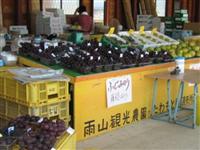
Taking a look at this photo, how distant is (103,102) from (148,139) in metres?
0.62

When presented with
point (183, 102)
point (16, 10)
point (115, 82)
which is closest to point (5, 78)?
point (115, 82)

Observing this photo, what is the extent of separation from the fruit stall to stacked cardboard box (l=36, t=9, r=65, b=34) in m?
3.30

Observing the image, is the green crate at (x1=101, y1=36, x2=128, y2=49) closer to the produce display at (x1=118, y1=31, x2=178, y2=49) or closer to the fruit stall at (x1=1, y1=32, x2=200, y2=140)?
the fruit stall at (x1=1, y1=32, x2=200, y2=140)

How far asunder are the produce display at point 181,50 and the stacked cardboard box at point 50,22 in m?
3.41

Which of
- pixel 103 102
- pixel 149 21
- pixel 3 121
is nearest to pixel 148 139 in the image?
pixel 103 102


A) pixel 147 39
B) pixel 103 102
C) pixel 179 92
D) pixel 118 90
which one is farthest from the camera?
pixel 147 39

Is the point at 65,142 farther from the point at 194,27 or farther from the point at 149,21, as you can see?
the point at 149,21

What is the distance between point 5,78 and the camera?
376cm

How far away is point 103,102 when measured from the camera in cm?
425

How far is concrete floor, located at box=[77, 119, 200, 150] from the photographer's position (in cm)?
392

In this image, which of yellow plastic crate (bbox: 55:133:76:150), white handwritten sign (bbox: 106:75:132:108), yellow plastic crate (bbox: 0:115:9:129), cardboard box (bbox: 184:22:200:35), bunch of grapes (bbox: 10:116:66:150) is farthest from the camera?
cardboard box (bbox: 184:22:200:35)

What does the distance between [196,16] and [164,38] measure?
837cm

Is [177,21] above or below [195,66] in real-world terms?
above

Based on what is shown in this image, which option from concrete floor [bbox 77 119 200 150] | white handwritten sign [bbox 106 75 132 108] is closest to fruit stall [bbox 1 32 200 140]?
white handwritten sign [bbox 106 75 132 108]
